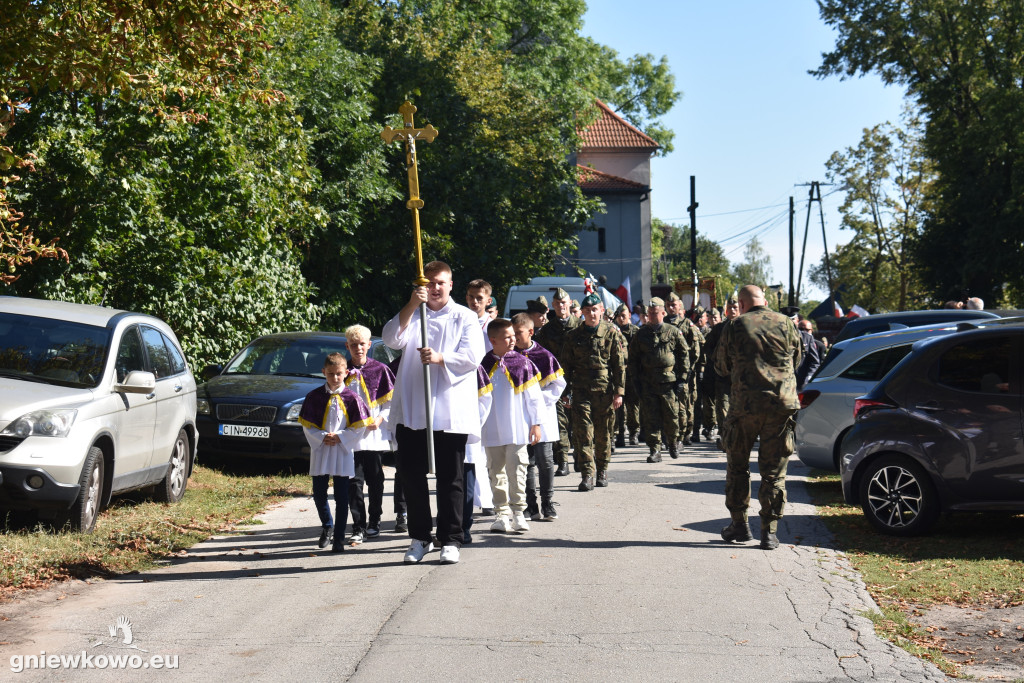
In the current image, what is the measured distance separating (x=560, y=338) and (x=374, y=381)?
4423mm

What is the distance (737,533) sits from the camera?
898 centimetres

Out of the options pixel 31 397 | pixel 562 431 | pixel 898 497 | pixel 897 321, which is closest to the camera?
pixel 31 397

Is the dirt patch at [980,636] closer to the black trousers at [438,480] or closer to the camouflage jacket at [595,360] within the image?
the black trousers at [438,480]

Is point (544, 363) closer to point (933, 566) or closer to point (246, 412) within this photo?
point (933, 566)

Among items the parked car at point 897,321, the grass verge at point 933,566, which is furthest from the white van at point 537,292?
the grass verge at point 933,566

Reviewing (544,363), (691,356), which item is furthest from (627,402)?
(544,363)

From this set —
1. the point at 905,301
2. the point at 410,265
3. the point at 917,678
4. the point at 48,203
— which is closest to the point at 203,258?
the point at 48,203

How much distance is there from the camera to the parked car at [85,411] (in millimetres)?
8297

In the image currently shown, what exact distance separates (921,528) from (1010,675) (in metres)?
3.64

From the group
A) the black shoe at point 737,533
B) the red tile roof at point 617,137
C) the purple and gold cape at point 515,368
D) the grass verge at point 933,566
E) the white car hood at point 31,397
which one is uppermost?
the red tile roof at point 617,137

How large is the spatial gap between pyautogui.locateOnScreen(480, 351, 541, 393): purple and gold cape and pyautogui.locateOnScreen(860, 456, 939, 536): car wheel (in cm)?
275

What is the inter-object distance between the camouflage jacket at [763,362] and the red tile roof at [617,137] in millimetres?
53909

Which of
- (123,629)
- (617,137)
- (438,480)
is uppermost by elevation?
(617,137)

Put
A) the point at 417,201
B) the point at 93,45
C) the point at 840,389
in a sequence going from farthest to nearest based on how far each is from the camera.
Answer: the point at 840,389, the point at 93,45, the point at 417,201
